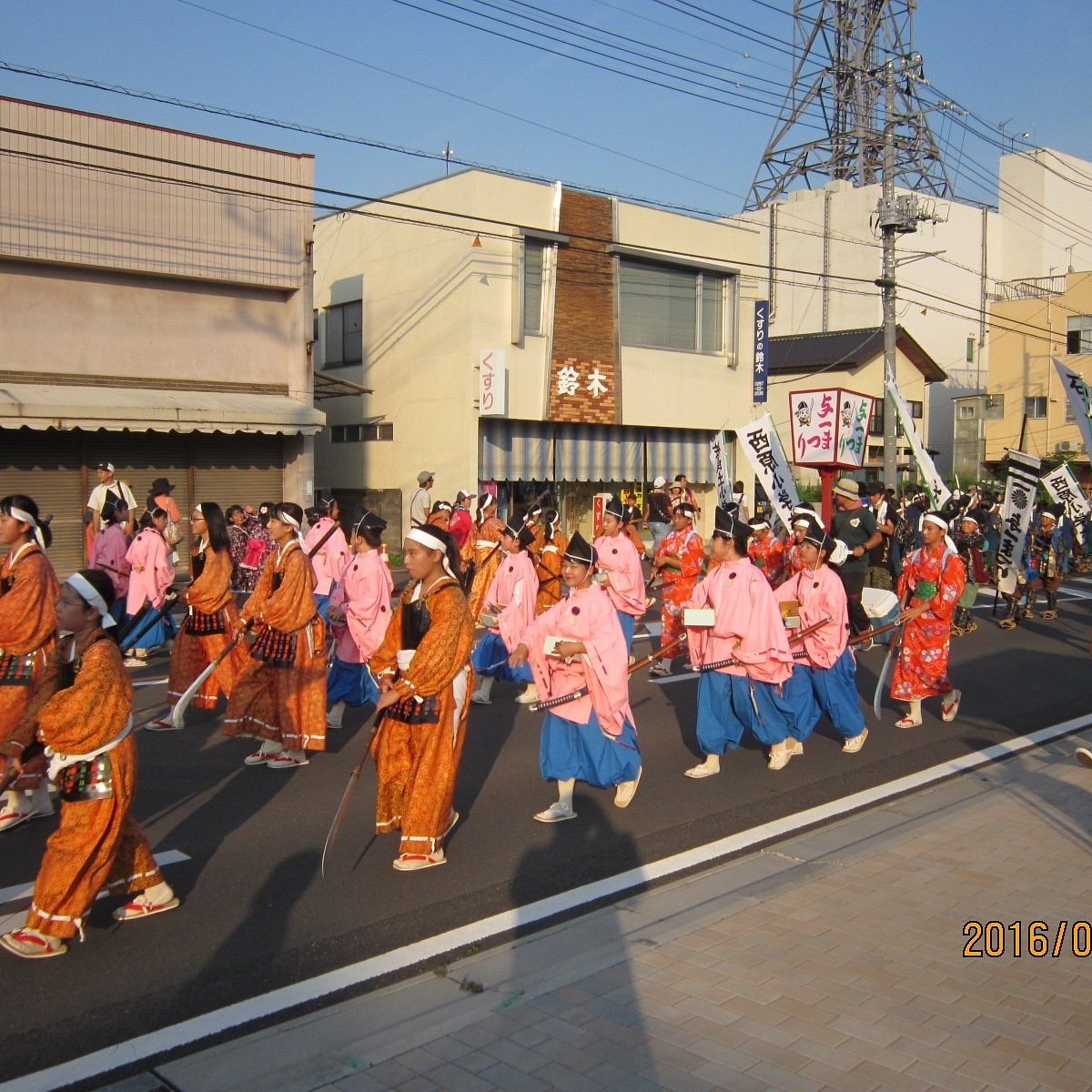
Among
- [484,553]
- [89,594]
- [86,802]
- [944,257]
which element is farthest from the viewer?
[944,257]

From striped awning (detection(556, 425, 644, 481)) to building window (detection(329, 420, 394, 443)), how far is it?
3.63 meters

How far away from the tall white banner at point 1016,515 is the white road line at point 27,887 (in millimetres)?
13228

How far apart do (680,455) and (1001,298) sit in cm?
2240

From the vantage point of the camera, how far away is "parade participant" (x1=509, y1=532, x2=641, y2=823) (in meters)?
6.59

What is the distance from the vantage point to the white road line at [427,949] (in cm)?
387

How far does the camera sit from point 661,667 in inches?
479

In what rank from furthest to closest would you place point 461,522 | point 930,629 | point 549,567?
point 461,522 → point 549,567 → point 930,629

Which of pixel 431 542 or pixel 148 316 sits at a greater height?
pixel 148 316

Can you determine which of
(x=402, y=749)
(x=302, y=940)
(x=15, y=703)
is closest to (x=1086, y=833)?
(x=402, y=749)

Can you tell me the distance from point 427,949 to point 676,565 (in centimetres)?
739

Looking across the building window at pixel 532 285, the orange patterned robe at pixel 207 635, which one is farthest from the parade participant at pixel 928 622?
the building window at pixel 532 285

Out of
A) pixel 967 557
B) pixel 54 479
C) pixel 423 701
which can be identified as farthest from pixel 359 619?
pixel 54 479

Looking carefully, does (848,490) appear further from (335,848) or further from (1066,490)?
(335,848)
